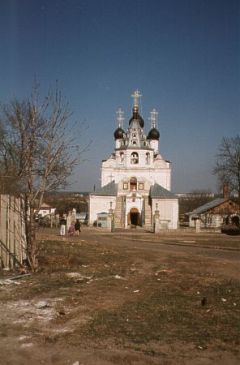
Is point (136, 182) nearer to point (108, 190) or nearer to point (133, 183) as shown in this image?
point (133, 183)

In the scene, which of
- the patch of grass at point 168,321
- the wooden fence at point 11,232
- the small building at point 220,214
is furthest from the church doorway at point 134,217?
the patch of grass at point 168,321

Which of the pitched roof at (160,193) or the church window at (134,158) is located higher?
the church window at (134,158)

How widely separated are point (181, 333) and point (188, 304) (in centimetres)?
183

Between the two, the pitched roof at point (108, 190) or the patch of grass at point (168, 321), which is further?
the pitched roof at point (108, 190)

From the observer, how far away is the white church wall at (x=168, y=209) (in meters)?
44.6

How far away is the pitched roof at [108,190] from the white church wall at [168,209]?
5.37 metres

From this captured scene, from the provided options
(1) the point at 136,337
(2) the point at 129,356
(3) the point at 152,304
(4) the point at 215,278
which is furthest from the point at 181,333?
(4) the point at 215,278

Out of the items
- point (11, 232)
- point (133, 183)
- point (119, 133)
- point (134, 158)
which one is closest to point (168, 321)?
point (11, 232)

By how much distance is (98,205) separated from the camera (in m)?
46.0

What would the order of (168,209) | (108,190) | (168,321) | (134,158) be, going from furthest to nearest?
(134,158), (108,190), (168,209), (168,321)

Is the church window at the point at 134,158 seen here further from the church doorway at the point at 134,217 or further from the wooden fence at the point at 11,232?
the wooden fence at the point at 11,232

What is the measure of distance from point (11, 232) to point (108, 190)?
3632 cm

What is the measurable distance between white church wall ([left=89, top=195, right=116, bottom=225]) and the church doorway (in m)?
2.42

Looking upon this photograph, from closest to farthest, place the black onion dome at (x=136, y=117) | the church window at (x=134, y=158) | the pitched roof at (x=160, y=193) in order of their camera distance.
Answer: the pitched roof at (x=160, y=193) < the church window at (x=134, y=158) < the black onion dome at (x=136, y=117)
